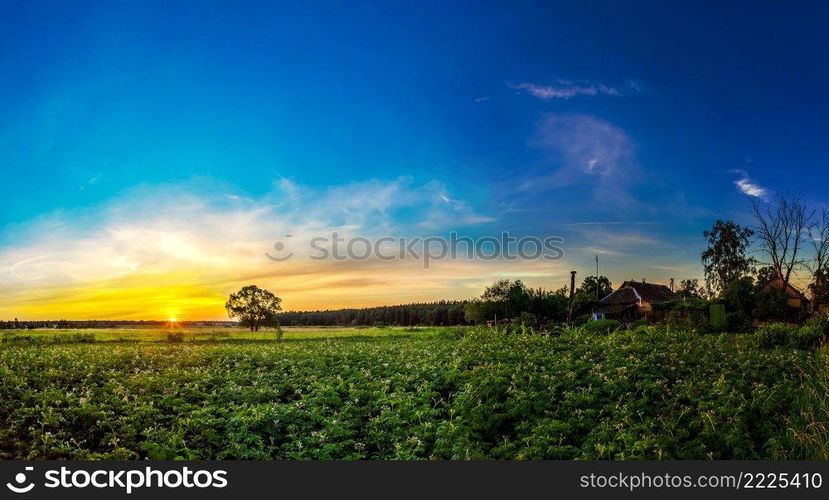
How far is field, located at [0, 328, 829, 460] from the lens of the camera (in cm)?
713

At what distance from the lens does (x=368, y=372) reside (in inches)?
489

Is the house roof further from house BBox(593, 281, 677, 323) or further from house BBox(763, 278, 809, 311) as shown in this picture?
house BBox(763, 278, 809, 311)

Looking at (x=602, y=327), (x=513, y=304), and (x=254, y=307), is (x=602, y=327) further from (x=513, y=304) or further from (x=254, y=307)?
(x=254, y=307)

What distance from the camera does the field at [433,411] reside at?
7.13 m

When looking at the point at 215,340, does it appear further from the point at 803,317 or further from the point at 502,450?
the point at 803,317

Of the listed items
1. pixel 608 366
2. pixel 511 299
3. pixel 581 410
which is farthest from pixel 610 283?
pixel 581 410

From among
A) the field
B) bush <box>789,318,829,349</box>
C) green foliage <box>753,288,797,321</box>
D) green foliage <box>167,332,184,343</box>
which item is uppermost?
green foliage <box>753,288,797,321</box>

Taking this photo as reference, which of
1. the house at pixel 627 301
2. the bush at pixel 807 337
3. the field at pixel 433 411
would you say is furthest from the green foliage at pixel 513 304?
the field at pixel 433 411

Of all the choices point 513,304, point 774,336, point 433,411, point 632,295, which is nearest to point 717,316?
point 774,336

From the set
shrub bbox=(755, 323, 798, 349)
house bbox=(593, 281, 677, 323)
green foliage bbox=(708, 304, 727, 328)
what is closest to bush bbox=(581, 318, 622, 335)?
green foliage bbox=(708, 304, 727, 328)

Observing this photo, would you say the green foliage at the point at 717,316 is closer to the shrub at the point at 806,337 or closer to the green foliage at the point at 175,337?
the shrub at the point at 806,337

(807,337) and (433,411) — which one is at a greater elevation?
(807,337)

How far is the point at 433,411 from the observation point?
28.1ft

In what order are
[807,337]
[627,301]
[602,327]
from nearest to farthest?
[807,337] < [602,327] < [627,301]
